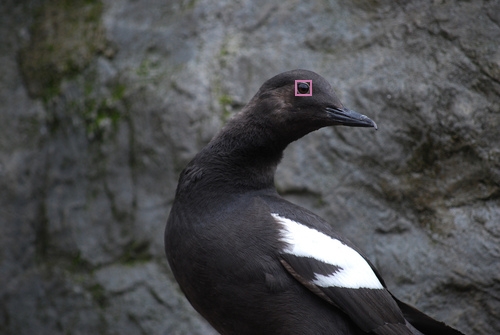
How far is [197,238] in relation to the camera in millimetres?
2652

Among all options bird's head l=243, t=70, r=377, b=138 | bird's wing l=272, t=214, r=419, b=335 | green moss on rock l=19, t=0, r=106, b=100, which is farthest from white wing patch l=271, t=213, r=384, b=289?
green moss on rock l=19, t=0, r=106, b=100

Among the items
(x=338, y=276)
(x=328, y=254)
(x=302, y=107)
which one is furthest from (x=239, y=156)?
(x=338, y=276)

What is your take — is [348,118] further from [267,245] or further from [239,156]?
[267,245]

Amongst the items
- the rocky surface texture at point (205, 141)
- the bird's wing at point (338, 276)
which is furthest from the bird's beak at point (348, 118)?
the rocky surface texture at point (205, 141)

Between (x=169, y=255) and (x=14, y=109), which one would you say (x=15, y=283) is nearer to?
(x=14, y=109)

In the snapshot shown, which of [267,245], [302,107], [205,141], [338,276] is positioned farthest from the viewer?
[205,141]

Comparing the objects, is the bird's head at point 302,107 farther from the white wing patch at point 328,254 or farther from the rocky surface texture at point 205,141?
the rocky surface texture at point 205,141

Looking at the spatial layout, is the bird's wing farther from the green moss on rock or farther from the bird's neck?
the green moss on rock

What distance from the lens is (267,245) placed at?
8.64 ft

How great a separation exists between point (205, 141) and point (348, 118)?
1.64 m

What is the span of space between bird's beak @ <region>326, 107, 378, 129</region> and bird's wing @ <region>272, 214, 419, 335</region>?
0.52 m

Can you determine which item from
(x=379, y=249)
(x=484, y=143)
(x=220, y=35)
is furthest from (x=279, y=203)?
(x=220, y=35)

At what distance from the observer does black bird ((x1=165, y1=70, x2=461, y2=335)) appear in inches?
103

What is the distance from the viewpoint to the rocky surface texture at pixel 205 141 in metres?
3.94
